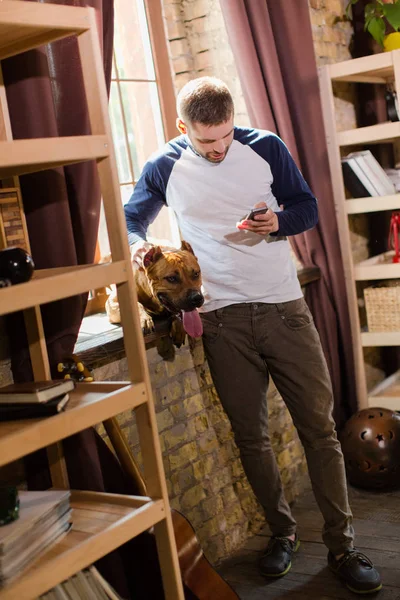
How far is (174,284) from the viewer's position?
249cm

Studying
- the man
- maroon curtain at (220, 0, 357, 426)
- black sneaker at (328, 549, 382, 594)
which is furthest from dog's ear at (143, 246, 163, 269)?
black sneaker at (328, 549, 382, 594)

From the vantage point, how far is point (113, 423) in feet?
7.13

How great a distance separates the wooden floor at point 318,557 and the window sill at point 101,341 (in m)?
0.92

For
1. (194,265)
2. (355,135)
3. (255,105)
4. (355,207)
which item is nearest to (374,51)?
(355,135)

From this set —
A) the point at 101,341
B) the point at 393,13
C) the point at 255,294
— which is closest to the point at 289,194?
the point at 255,294

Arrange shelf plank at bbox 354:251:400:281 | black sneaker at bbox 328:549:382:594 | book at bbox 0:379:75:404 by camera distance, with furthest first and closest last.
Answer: shelf plank at bbox 354:251:400:281 → black sneaker at bbox 328:549:382:594 → book at bbox 0:379:75:404

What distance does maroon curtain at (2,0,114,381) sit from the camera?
2.05 m

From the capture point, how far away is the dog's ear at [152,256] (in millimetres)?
2469

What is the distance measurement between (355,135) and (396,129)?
201 mm

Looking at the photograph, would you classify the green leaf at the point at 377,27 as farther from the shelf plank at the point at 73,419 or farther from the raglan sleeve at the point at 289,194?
the shelf plank at the point at 73,419

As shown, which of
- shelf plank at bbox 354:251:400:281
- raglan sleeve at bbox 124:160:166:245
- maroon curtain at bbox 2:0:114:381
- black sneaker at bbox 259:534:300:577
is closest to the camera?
maroon curtain at bbox 2:0:114:381

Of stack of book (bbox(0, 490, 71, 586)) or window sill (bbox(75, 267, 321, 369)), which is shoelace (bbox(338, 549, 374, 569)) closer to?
window sill (bbox(75, 267, 321, 369))

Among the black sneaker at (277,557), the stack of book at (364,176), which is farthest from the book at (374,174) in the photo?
the black sneaker at (277,557)

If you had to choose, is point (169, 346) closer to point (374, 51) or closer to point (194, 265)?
point (194, 265)
